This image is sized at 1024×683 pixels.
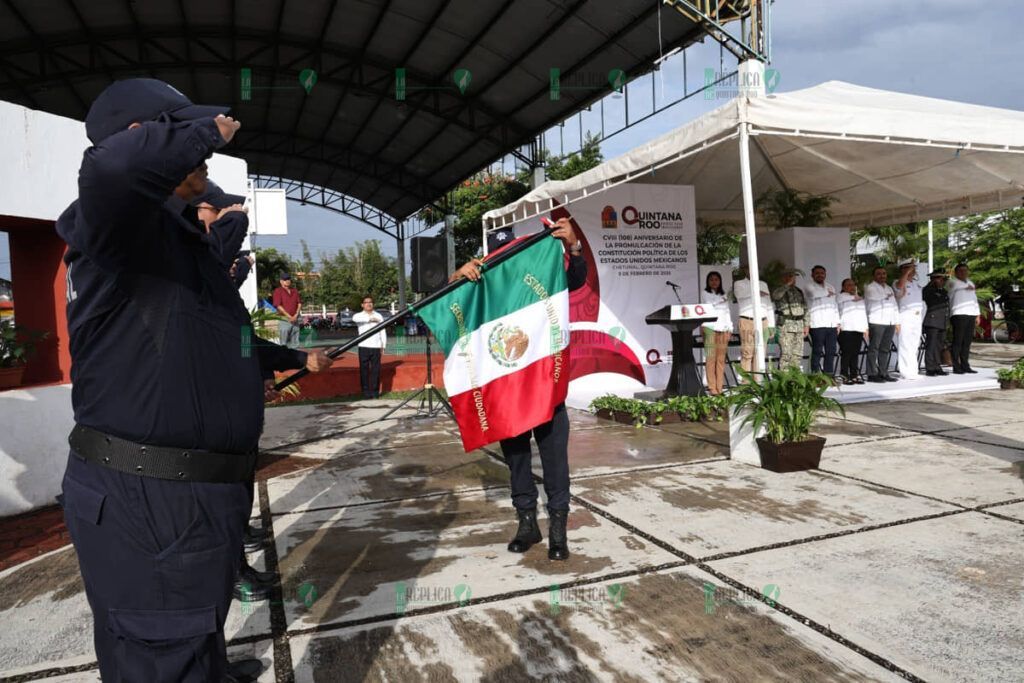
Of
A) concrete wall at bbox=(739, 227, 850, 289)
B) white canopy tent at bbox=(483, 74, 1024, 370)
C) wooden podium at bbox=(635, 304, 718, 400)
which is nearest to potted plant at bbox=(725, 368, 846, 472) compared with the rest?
white canopy tent at bbox=(483, 74, 1024, 370)

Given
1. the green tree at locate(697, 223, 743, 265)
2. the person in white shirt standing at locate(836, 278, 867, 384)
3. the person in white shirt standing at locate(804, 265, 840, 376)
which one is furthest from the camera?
the green tree at locate(697, 223, 743, 265)

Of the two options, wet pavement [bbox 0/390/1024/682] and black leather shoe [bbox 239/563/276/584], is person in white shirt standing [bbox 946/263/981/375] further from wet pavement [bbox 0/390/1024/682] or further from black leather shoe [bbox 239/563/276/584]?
black leather shoe [bbox 239/563/276/584]

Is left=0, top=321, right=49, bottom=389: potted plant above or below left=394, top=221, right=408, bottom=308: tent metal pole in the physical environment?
below

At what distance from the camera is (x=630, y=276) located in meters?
9.54

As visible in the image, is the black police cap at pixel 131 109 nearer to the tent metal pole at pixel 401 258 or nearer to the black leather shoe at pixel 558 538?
the black leather shoe at pixel 558 538

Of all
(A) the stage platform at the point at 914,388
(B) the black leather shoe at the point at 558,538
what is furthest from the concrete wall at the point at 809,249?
(B) the black leather shoe at the point at 558,538

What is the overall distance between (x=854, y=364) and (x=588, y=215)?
443 centimetres

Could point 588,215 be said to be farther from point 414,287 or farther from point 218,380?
point 218,380

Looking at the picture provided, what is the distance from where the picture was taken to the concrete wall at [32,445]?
4.73m

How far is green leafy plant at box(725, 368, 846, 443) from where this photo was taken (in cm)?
512

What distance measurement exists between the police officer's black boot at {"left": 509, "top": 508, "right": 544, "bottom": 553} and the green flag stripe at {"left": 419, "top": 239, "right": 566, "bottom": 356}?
947 mm

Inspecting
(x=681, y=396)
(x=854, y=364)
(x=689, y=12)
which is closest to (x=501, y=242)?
(x=681, y=396)

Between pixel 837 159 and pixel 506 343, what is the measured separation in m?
7.59

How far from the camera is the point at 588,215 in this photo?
9328 millimetres
